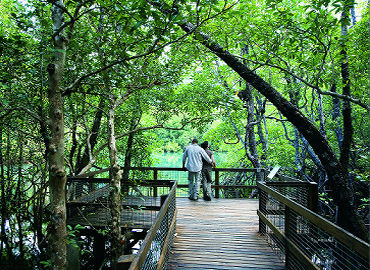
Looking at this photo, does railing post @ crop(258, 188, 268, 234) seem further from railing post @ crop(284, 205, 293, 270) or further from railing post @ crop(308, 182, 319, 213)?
railing post @ crop(284, 205, 293, 270)

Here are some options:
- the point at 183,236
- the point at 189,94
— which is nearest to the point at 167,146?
the point at 189,94

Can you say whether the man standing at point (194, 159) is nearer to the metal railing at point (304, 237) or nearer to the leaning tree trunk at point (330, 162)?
the metal railing at point (304, 237)

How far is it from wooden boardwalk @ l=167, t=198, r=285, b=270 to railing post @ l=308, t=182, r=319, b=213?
122 centimetres

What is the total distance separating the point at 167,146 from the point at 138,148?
98.5 feet

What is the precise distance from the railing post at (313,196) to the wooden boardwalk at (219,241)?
122 cm

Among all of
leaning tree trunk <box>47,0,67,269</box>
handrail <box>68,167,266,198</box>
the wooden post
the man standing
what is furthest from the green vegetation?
the wooden post

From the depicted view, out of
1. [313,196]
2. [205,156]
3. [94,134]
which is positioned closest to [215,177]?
[205,156]

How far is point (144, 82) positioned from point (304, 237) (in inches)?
148

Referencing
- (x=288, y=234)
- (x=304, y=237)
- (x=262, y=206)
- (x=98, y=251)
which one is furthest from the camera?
(x=98, y=251)

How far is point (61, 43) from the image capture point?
2.94 m

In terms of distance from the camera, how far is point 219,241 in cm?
490

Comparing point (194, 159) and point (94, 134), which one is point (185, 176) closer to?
point (194, 159)

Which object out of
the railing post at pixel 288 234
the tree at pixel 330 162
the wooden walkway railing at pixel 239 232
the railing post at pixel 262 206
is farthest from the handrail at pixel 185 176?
the railing post at pixel 288 234

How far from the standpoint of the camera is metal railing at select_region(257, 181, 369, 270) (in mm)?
2357
